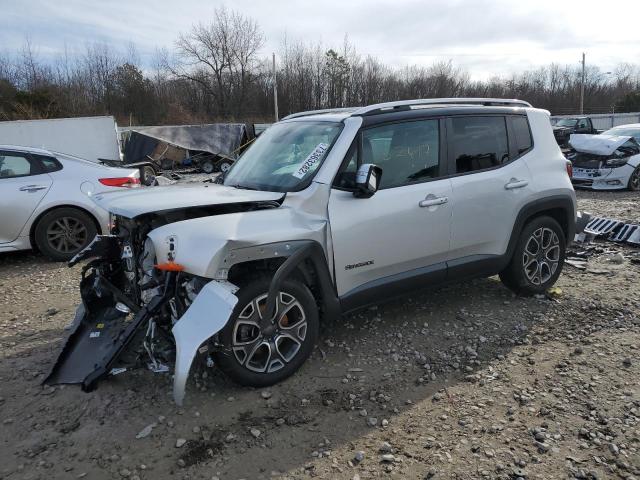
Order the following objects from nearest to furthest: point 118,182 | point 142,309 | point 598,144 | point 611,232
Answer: point 142,309, point 118,182, point 611,232, point 598,144

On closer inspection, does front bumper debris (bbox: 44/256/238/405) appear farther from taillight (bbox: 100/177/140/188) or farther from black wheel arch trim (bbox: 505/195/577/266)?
taillight (bbox: 100/177/140/188)

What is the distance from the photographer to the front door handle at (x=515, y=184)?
4605 millimetres

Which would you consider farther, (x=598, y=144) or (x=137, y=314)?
(x=598, y=144)

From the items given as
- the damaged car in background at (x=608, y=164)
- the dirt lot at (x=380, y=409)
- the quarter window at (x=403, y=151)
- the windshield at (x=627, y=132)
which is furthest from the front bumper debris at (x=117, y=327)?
the windshield at (x=627, y=132)

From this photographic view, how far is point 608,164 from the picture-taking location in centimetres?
1228

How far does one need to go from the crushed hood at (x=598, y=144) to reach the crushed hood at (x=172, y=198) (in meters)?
11.2

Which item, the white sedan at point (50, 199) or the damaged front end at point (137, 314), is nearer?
the damaged front end at point (137, 314)

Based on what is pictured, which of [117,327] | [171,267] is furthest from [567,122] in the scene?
[171,267]

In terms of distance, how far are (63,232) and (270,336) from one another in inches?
187

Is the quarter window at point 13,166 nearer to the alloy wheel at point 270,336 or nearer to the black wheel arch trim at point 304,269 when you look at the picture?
the black wheel arch trim at point 304,269

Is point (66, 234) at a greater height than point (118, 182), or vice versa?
point (118, 182)

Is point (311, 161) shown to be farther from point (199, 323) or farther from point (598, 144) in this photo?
point (598, 144)

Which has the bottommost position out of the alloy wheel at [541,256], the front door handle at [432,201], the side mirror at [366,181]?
the alloy wheel at [541,256]

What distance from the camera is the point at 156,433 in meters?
3.06
